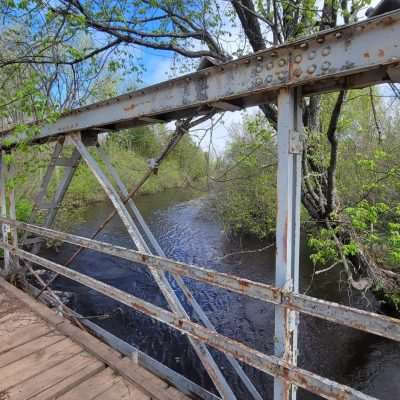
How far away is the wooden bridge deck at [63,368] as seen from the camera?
195cm

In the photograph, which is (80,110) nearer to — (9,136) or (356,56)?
(9,136)

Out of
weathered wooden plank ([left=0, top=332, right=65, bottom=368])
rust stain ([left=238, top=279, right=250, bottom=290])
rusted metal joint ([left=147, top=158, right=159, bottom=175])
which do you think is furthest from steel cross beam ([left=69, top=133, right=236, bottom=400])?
weathered wooden plank ([left=0, top=332, right=65, bottom=368])

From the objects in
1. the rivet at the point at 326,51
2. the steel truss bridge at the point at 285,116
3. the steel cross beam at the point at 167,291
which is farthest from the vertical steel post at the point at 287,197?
the steel cross beam at the point at 167,291

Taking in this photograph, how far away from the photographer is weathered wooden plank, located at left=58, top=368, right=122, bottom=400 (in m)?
1.93

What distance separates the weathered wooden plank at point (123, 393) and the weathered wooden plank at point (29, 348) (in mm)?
837

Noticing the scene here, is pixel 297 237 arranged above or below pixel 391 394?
above

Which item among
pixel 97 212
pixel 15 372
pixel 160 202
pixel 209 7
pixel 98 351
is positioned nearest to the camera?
pixel 15 372

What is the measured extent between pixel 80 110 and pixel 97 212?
1182 cm

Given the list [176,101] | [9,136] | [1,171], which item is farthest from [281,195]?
[1,171]

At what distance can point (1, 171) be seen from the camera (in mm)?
5020

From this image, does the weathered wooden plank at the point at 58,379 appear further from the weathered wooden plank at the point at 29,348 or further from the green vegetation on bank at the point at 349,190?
the green vegetation on bank at the point at 349,190

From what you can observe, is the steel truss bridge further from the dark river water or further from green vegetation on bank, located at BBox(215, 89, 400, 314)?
the dark river water

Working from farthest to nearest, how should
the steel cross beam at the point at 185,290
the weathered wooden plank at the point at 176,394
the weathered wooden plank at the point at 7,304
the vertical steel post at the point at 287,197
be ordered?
the weathered wooden plank at the point at 7,304, the steel cross beam at the point at 185,290, the weathered wooden plank at the point at 176,394, the vertical steel post at the point at 287,197

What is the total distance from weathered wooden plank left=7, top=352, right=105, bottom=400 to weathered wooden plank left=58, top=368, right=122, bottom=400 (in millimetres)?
38
